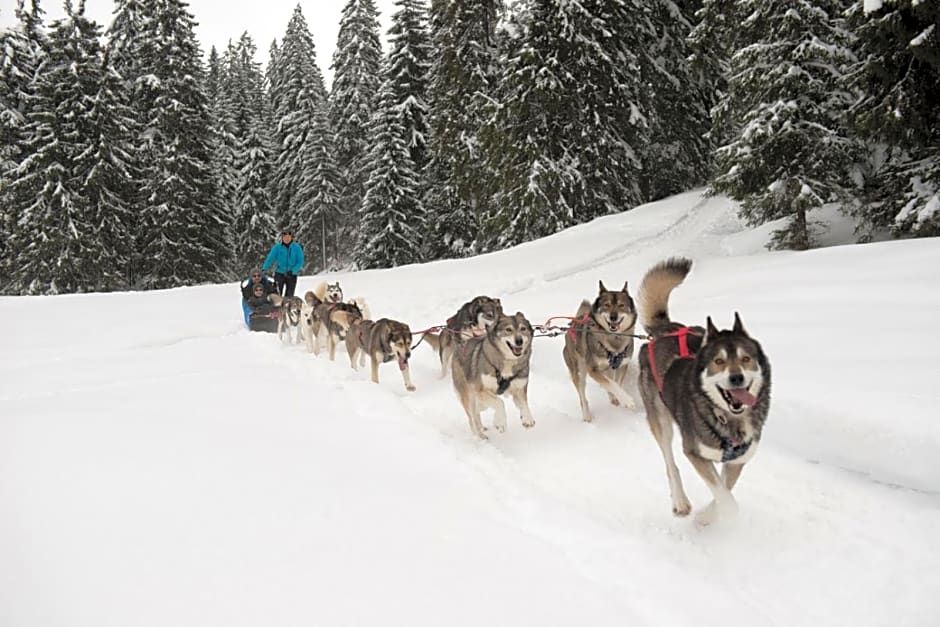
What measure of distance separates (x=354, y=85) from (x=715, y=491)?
108 feet

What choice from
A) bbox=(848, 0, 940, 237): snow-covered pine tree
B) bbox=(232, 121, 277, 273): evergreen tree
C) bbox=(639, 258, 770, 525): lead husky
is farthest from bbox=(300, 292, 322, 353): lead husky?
bbox=(232, 121, 277, 273): evergreen tree

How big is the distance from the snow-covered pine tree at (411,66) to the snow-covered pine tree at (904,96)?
21032mm

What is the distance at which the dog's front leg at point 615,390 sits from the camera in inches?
211

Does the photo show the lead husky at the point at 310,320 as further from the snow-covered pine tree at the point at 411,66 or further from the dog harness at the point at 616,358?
the snow-covered pine tree at the point at 411,66

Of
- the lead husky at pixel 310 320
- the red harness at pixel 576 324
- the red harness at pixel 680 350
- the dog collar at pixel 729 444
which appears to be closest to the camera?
the dog collar at pixel 729 444

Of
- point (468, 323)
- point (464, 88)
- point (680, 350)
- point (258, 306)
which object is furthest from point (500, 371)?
point (464, 88)

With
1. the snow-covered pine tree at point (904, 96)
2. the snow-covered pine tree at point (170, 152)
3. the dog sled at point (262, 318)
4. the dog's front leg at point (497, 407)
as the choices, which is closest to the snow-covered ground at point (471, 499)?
the dog's front leg at point (497, 407)

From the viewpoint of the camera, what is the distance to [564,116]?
18.9 metres

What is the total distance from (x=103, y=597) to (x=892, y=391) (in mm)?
4884

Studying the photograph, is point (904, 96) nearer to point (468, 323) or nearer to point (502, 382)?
point (468, 323)

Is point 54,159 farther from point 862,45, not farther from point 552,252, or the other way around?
point 862,45

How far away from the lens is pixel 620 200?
21922mm

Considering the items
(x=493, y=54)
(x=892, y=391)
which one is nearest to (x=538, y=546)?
(x=892, y=391)

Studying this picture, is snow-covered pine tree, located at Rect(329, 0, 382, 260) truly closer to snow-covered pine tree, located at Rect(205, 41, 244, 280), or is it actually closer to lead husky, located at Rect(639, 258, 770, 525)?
snow-covered pine tree, located at Rect(205, 41, 244, 280)
